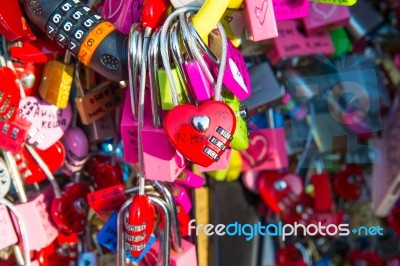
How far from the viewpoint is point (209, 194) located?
3.03 feet

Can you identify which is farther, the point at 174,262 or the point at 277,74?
the point at 277,74

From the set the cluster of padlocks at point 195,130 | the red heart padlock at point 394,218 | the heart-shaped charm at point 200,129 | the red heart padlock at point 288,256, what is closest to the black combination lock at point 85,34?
the cluster of padlocks at point 195,130

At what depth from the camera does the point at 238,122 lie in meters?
0.72

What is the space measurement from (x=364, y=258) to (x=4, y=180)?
2.05ft

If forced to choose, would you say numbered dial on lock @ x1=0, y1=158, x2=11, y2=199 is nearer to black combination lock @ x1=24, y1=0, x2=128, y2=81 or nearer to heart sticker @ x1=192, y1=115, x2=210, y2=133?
black combination lock @ x1=24, y1=0, x2=128, y2=81

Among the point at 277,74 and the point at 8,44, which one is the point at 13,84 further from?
the point at 277,74

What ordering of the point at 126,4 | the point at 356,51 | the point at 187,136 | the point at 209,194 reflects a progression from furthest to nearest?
the point at 356,51 → the point at 209,194 → the point at 126,4 → the point at 187,136

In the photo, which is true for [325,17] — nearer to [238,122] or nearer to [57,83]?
[238,122]

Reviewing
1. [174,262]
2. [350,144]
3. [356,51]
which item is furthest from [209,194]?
[356,51]

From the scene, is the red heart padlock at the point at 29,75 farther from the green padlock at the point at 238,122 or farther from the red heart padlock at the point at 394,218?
the red heart padlock at the point at 394,218

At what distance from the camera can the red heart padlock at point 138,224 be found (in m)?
0.72

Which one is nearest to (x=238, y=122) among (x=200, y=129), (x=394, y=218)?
(x=200, y=129)

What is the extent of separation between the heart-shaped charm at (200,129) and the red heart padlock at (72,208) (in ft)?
0.88

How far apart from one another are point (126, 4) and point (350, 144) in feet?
1.54
